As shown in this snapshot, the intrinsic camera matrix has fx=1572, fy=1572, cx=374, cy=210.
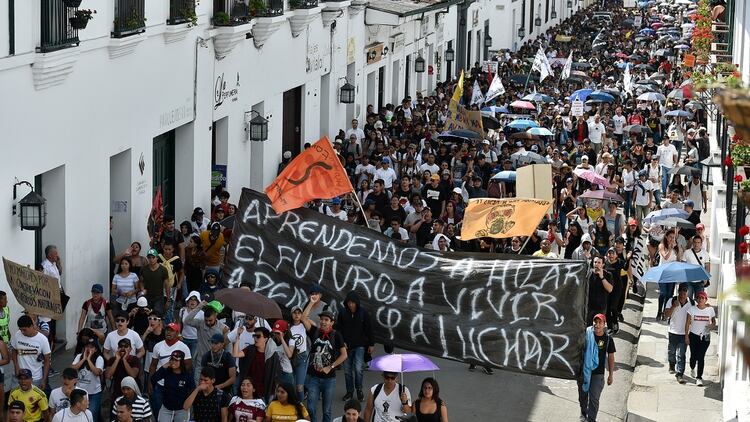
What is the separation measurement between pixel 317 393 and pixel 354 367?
1.06 metres

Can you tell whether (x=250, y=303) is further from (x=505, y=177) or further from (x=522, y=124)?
(x=522, y=124)

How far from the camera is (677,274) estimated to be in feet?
63.5

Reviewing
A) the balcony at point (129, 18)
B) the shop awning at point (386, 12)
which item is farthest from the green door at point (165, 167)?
the shop awning at point (386, 12)

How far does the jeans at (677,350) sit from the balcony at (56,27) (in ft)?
25.3

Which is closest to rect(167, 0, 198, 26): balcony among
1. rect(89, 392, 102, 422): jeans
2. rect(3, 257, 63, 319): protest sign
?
rect(3, 257, 63, 319): protest sign

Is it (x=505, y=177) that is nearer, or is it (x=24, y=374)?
(x=24, y=374)

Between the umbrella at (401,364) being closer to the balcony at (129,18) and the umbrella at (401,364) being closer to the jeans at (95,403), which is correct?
the jeans at (95,403)

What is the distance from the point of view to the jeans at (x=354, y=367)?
637 inches

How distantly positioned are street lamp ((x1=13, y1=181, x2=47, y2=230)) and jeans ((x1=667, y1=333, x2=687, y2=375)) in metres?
7.31

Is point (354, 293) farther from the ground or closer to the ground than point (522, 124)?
farther from the ground

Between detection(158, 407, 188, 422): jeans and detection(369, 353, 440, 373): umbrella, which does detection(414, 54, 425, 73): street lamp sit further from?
detection(158, 407, 188, 422): jeans

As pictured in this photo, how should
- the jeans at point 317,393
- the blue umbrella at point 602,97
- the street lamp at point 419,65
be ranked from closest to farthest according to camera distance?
the jeans at point 317,393
the blue umbrella at point 602,97
the street lamp at point 419,65

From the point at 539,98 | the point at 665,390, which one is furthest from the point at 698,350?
the point at 539,98

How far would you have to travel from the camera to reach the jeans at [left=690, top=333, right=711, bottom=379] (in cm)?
1798
